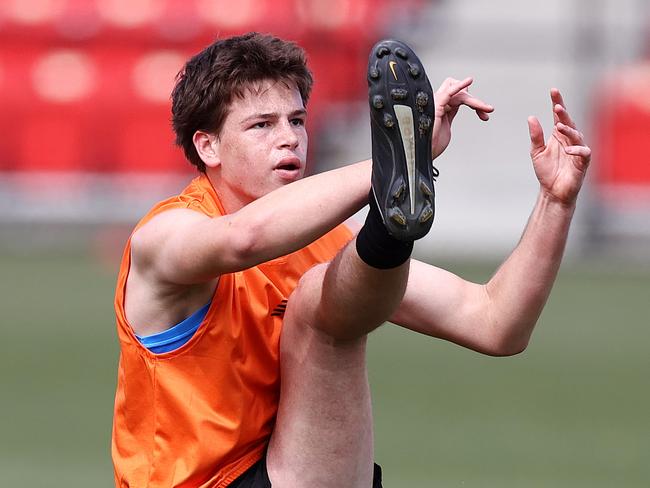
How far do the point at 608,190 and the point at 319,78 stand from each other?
11.8 ft

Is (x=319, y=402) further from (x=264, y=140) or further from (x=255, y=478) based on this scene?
(x=264, y=140)

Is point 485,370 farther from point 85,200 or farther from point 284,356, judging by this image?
point 85,200

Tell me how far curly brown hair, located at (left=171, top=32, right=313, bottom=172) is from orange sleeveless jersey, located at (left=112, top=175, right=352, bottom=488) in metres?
0.19

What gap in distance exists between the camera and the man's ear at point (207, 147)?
3.61 m

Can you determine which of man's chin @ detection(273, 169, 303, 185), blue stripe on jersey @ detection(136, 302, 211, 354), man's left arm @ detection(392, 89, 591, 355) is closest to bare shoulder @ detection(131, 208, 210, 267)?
blue stripe on jersey @ detection(136, 302, 211, 354)

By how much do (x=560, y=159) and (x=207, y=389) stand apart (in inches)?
44.2

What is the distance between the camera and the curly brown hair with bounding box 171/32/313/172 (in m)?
3.53

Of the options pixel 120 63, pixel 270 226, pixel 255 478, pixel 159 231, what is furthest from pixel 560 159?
pixel 120 63

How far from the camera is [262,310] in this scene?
11.7 feet

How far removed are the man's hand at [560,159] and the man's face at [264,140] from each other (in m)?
0.63

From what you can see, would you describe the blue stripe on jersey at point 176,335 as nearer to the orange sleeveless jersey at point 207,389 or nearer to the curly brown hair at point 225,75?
the orange sleeveless jersey at point 207,389

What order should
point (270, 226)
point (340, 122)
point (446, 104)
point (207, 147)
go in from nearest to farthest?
point (270, 226)
point (446, 104)
point (207, 147)
point (340, 122)

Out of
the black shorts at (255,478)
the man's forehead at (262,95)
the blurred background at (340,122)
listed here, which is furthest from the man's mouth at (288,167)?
the blurred background at (340,122)

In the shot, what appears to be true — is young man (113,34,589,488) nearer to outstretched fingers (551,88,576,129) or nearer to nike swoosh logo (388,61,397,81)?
outstretched fingers (551,88,576,129)
